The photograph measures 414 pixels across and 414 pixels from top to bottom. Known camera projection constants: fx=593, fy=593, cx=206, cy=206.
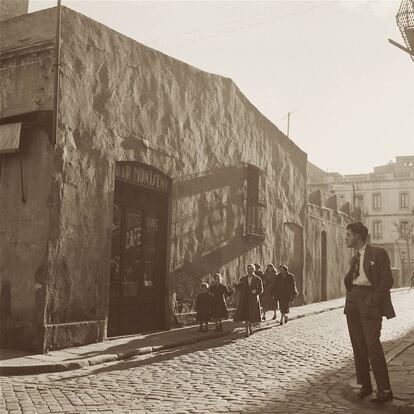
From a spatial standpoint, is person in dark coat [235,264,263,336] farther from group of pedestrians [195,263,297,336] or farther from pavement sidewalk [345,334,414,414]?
pavement sidewalk [345,334,414,414]

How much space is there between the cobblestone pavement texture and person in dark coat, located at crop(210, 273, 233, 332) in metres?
1.66

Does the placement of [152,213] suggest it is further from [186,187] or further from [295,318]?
[295,318]

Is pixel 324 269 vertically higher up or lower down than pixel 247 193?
lower down

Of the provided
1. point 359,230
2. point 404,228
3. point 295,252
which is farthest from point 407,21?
point 404,228

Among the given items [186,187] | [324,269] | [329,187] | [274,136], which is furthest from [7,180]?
[329,187]

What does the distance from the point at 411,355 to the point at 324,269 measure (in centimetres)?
1592

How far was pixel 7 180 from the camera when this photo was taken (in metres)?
10.5

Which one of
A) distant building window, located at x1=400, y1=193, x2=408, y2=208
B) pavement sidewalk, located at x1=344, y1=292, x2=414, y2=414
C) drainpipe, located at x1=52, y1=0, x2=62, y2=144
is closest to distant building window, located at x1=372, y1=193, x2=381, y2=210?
distant building window, located at x1=400, y1=193, x2=408, y2=208

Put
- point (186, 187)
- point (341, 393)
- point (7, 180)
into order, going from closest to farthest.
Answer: point (341, 393)
point (7, 180)
point (186, 187)

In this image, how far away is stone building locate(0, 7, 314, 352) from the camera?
404 inches

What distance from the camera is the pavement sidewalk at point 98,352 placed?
833 cm

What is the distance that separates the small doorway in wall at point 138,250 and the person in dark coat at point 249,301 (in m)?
1.84

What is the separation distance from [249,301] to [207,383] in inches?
223

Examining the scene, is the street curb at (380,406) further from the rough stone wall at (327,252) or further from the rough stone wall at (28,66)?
the rough stone wall at (327,252)
